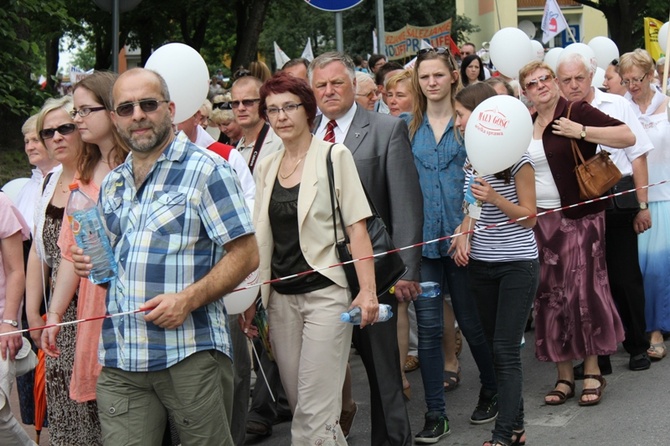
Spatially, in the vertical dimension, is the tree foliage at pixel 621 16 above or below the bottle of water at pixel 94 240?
above

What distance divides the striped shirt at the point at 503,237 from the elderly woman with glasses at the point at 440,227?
17.8 inches

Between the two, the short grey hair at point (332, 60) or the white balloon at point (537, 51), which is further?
the white balloon at point (537, 51)

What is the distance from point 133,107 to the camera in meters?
4.13

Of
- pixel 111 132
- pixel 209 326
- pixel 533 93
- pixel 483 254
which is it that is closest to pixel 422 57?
pixel 533 93

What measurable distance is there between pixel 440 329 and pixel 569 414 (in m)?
1.05

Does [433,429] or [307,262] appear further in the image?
[433,429]

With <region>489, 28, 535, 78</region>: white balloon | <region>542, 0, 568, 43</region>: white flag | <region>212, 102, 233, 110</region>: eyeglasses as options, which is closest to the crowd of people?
<region>212, 102, 233, 110</region>: eyeglasses

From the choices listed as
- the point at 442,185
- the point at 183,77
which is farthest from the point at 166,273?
the point at 442,185

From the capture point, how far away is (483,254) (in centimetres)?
599

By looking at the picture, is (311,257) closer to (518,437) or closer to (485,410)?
(518,437)

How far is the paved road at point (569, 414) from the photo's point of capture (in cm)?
619

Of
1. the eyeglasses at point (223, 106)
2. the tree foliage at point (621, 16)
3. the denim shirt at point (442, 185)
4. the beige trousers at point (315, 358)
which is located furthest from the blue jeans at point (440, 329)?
the tree foliage at point (621, 16)

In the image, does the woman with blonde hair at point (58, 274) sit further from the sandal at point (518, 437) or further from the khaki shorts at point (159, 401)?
the sandal at point (518, 437)

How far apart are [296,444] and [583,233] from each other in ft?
8.78
